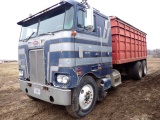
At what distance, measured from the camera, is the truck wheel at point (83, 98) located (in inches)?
146

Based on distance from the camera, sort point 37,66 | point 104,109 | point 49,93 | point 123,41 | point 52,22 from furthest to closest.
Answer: point 123,41 → point 104,109 → point 37,66 → point 52,22 → point 49,93

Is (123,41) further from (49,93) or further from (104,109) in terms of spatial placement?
(49,93)

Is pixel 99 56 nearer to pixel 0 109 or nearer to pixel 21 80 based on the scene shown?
pixel 21 80

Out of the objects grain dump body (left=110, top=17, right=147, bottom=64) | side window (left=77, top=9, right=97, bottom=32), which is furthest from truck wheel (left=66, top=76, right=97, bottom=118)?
grain dump body (left=110, top=17, right=147, bottom=64)

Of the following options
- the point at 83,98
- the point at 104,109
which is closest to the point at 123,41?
the point at 104,109

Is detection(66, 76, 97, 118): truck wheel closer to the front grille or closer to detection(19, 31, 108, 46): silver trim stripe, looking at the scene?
the front grille

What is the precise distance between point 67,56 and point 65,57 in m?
0.05

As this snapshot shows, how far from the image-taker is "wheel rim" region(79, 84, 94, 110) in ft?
13.0

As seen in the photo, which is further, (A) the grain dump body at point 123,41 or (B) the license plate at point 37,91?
(A) the grain dump body at point 123,41

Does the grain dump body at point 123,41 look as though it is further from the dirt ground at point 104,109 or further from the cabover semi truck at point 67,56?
the dirt ground at point 104,109

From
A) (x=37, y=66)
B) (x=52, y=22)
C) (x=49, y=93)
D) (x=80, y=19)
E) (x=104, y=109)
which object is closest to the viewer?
(x=49, y=93)

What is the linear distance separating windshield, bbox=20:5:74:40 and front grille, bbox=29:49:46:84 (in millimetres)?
583

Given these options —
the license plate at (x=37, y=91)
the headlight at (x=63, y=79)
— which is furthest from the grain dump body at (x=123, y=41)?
the license plate at (x=37, y=91)

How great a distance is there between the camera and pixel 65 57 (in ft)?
11.7
